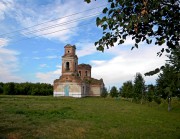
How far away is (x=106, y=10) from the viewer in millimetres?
4922

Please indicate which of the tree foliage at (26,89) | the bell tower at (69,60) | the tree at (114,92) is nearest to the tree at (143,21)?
the bell tower at (69,60)

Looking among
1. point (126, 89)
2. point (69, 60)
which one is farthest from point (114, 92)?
point (69, 60)

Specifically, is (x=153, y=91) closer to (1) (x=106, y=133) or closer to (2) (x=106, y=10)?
(2) (x=106, y=10)

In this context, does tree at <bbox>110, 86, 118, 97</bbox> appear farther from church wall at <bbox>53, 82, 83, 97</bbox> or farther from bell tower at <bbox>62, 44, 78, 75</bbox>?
bell tower at <bbox>62, 44, 78, 75</bbox>

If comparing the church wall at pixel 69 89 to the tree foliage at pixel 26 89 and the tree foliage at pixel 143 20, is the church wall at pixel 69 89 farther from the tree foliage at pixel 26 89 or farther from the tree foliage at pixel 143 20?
the tree foliage at pixel 143 20

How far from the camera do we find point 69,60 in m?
64.9

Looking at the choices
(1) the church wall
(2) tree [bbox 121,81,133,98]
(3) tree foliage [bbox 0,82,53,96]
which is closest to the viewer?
(2) tree [bbox 121,81,133,98]

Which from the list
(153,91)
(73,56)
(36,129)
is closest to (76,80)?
(73,56)

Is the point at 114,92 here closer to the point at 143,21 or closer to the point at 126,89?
the point at 126,89

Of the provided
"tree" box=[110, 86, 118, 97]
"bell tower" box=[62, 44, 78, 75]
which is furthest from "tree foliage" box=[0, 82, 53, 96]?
"tree" box=[110, 86, 118, 97]

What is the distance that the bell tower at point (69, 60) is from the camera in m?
64.7

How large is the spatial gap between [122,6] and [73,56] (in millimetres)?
59834

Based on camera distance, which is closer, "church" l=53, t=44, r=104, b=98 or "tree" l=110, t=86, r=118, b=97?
"church" l=53, t=44, r=104, b=98

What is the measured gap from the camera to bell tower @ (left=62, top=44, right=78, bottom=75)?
64.7m
